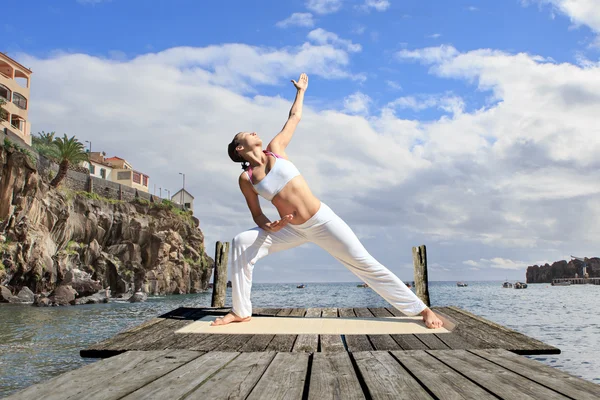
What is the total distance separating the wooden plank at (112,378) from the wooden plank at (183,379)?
0.08m

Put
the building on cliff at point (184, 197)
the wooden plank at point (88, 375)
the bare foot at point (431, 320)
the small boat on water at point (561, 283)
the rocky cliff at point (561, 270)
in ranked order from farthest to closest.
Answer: the rocky cliff at point (561, 270) → the small boat on water at point (561, 283) → the building on cliff at point (184, 197) → the bare foot at point (431, 320) → the wooden plank at point (88, 375)

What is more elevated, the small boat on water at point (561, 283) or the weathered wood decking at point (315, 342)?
the weathered wood decking at point (315, 342)

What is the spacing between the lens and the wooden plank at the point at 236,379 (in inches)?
111

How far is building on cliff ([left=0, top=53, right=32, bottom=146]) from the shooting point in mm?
47531

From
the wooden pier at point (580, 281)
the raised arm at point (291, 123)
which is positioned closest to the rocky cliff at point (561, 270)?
the wooden pier at point (580, 281)

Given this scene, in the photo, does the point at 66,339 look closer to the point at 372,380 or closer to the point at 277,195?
the point at 277,195

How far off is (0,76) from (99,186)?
13.4 meters

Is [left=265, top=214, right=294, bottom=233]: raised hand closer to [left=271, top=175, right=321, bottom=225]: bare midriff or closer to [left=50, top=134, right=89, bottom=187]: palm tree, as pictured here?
[left=271, top=175, right=321, bottom=225]: bare midriff

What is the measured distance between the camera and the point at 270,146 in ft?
20.5

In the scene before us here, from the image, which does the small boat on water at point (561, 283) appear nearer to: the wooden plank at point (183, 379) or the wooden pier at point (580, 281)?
the wooden pier at point (580, 281)

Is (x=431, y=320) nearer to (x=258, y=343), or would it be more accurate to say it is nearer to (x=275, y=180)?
(x=258, y=343)

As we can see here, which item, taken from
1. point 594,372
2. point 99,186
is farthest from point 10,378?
point 99,186

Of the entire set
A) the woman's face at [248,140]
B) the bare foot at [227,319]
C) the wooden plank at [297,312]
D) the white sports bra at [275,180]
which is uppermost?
the woman's face at [248,140]

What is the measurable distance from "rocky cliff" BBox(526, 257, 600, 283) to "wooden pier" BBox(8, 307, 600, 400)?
161 m
